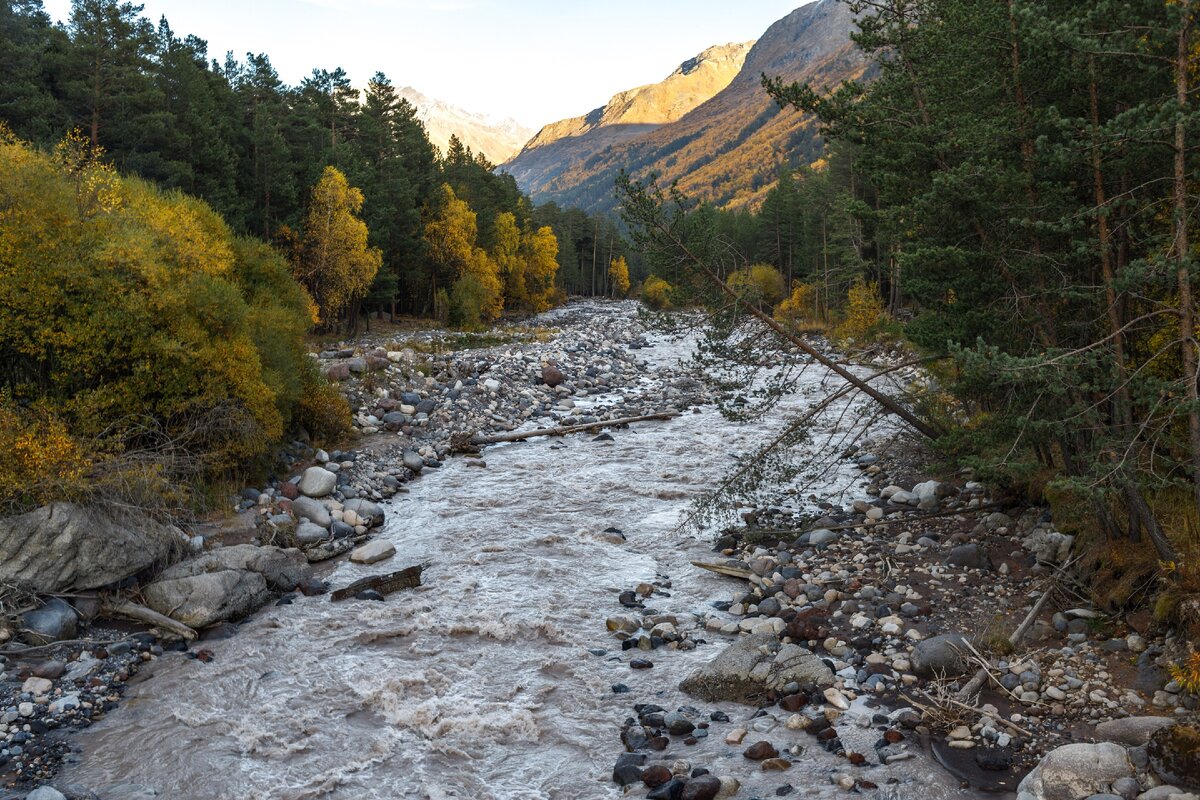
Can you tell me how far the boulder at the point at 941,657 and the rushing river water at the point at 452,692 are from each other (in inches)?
71.1

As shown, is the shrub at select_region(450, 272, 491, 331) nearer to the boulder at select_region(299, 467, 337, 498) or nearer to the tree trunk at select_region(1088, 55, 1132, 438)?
the boulder at select_region(299, 467, 337, 498)

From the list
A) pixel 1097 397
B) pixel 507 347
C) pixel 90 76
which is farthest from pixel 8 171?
pixel 507 347

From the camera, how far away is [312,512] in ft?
54.5

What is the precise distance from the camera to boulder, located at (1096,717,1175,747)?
768 cm

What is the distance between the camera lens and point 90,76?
1261 inches

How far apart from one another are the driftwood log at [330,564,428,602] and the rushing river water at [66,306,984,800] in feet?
0.96

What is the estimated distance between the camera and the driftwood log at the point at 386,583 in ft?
43.3

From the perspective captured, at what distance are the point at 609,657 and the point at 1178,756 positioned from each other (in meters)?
6.47

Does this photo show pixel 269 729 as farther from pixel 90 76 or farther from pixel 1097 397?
pixel 90 76

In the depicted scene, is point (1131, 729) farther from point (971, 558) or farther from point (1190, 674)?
point (971, 558)

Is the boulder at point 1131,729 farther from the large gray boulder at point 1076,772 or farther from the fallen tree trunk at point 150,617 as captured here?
the fallen tree trunk at point 150,617

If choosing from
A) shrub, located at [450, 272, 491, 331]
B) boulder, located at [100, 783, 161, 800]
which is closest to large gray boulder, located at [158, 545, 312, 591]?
A: boulder, located at [100, 783, 161, 800]

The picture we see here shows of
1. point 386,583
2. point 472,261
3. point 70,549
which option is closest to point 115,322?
point 70,549

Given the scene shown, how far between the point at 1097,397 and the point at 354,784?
34.5ft
